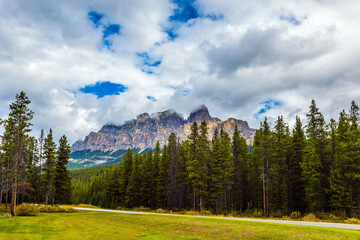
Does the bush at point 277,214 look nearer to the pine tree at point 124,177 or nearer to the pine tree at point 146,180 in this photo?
the pine tree at point 146,180

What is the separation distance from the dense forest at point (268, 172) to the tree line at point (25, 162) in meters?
15.5

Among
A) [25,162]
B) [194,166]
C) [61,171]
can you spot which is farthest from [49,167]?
[194,166]

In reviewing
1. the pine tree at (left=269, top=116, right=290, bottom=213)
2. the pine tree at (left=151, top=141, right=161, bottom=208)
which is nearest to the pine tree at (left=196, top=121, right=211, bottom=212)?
the pine tree at (left=269, top=116, right=290, bottom=213)

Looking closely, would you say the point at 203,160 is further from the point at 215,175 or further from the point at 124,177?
the point at 124,177

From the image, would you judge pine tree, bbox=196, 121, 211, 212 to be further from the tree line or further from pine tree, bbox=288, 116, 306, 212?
the tree line

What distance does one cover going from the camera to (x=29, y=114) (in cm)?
2888

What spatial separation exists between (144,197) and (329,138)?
129ft

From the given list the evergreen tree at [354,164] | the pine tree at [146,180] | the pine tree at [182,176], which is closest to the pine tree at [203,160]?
the pine tree at [182,176]

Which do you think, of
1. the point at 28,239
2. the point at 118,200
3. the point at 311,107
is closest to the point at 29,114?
the point at 28,239

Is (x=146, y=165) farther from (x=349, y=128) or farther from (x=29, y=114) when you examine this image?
(x=349, y=128)

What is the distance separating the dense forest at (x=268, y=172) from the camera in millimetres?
30109

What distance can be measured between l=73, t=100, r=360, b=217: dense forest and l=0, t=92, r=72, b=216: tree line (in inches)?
612

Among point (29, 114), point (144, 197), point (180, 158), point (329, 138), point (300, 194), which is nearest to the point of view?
point (29, 114)

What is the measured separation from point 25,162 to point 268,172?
1420 inches
